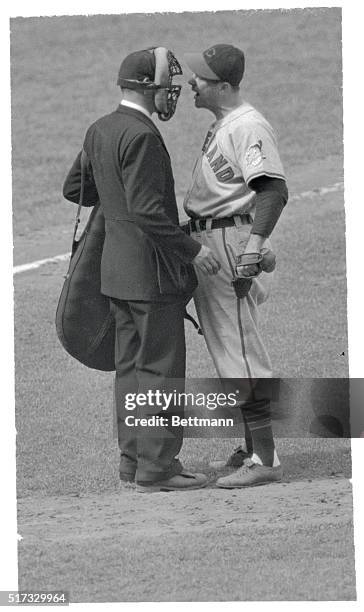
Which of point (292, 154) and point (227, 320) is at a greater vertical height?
point (292, 154)

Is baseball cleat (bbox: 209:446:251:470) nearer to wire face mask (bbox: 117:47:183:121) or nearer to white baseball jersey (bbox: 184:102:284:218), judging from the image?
white baseball jersey (bbox: 184:102:284:218)

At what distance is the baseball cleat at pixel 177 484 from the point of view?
20.8 feet

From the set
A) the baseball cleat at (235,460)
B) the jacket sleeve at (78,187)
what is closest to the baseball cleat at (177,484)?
the baseball cleat at (235,460)

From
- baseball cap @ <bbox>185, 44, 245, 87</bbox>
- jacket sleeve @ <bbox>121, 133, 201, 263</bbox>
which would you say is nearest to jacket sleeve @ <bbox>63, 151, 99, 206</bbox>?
jacket sleeve @ <bbox>121, 133, 201, 263</bbox>

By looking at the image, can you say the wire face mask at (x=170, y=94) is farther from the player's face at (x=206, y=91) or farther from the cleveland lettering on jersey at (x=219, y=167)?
the cleveland lettering on jersey at (x=219, y=167)

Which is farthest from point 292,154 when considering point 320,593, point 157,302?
point 320,593

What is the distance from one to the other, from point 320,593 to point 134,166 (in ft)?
6.42

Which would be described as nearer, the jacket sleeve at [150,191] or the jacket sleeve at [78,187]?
the jacket sleeve at [150,191]

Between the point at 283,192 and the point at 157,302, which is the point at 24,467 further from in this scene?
the point at 283,192

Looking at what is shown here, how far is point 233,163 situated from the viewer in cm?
609

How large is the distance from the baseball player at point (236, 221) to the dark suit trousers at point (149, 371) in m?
0.18

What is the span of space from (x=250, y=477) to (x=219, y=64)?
74.8 inches

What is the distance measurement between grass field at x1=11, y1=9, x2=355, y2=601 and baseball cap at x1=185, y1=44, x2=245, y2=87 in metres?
0.72

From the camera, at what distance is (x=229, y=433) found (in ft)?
21.5
